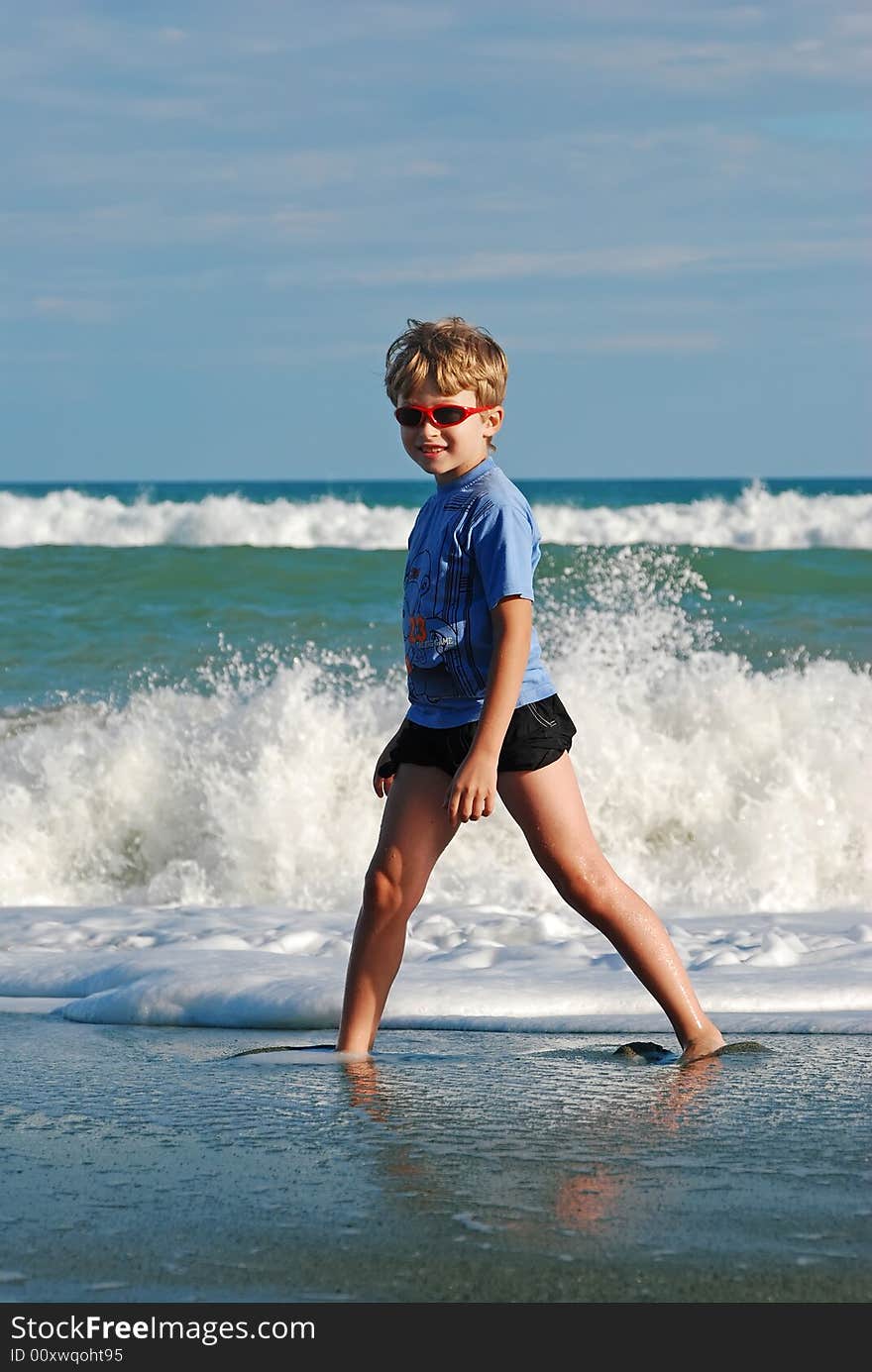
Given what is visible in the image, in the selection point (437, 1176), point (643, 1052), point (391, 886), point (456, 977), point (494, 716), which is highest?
point (494, 716)

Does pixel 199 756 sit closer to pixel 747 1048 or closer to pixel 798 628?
pixel 747 1048

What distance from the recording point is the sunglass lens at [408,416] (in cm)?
314

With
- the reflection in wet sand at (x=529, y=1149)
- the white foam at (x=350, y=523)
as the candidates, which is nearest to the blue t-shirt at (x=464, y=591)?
the reflection in wet sand at (x=529, y=1149)

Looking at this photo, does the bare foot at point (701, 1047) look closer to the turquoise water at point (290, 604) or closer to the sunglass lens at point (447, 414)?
the sunglass lens at point (447, 414)

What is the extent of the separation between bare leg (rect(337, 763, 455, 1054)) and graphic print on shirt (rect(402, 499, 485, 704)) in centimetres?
18

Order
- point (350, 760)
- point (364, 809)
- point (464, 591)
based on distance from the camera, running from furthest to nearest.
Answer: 1. point (350, 760)
2. point (364, 809)
3. point (464, 591)

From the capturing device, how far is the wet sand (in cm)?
196

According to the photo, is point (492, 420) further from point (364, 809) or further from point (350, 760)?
point (350, 760)

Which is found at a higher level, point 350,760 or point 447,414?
point 447,414

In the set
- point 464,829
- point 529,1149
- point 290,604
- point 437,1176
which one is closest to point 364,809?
point 464,829

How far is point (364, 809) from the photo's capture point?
25.0 feet

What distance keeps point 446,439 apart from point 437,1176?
1.46 metres

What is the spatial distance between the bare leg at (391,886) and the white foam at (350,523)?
2046 centimetres
